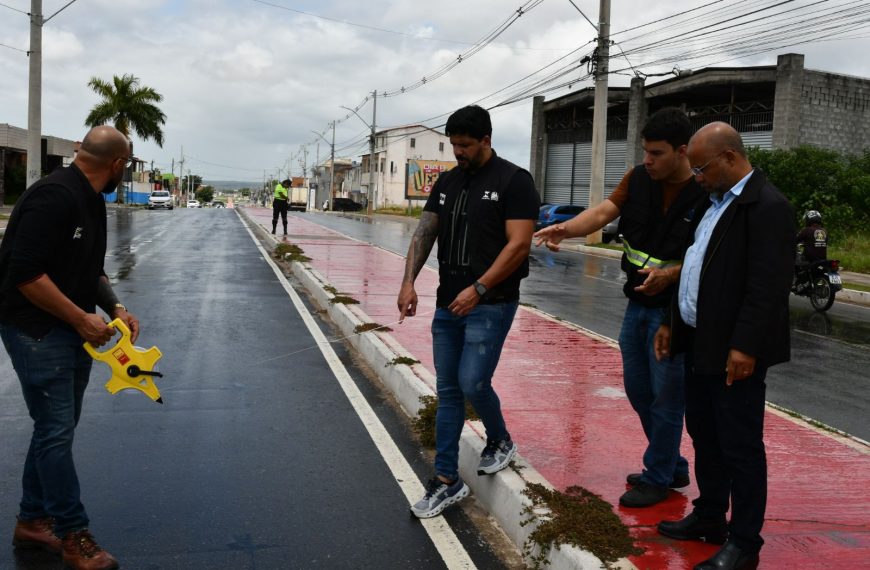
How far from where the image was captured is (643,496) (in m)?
4.39

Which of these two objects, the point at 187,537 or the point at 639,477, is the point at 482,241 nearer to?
the point at 639,477

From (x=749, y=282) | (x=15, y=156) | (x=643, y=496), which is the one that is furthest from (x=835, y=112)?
(x=15, y=156)

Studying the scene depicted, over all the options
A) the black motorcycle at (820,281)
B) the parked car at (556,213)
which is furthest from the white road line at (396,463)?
the parked car at (556,213)

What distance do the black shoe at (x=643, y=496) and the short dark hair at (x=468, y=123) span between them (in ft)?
6.46

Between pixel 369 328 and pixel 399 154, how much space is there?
89.2 metres

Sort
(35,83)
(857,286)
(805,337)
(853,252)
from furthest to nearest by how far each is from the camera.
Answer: (35,83) < (853,252) < (857,286) < (805,337)

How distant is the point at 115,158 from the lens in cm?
389

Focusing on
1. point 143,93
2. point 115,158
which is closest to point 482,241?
point 115,158

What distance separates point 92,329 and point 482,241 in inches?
75.2

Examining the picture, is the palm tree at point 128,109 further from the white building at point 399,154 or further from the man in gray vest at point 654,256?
the man in gray vest at point 654,256

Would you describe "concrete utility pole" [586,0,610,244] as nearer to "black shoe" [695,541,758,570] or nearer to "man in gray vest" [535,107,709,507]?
"man in gray vest" [535,107,709,507]

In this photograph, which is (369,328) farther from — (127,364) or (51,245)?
(51,245)

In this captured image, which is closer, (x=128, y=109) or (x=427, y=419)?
(x=427, y=419)

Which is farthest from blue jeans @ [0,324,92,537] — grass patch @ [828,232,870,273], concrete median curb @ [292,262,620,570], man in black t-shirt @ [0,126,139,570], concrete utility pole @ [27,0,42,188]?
concrete utility pole @ [27,0,42,188]
